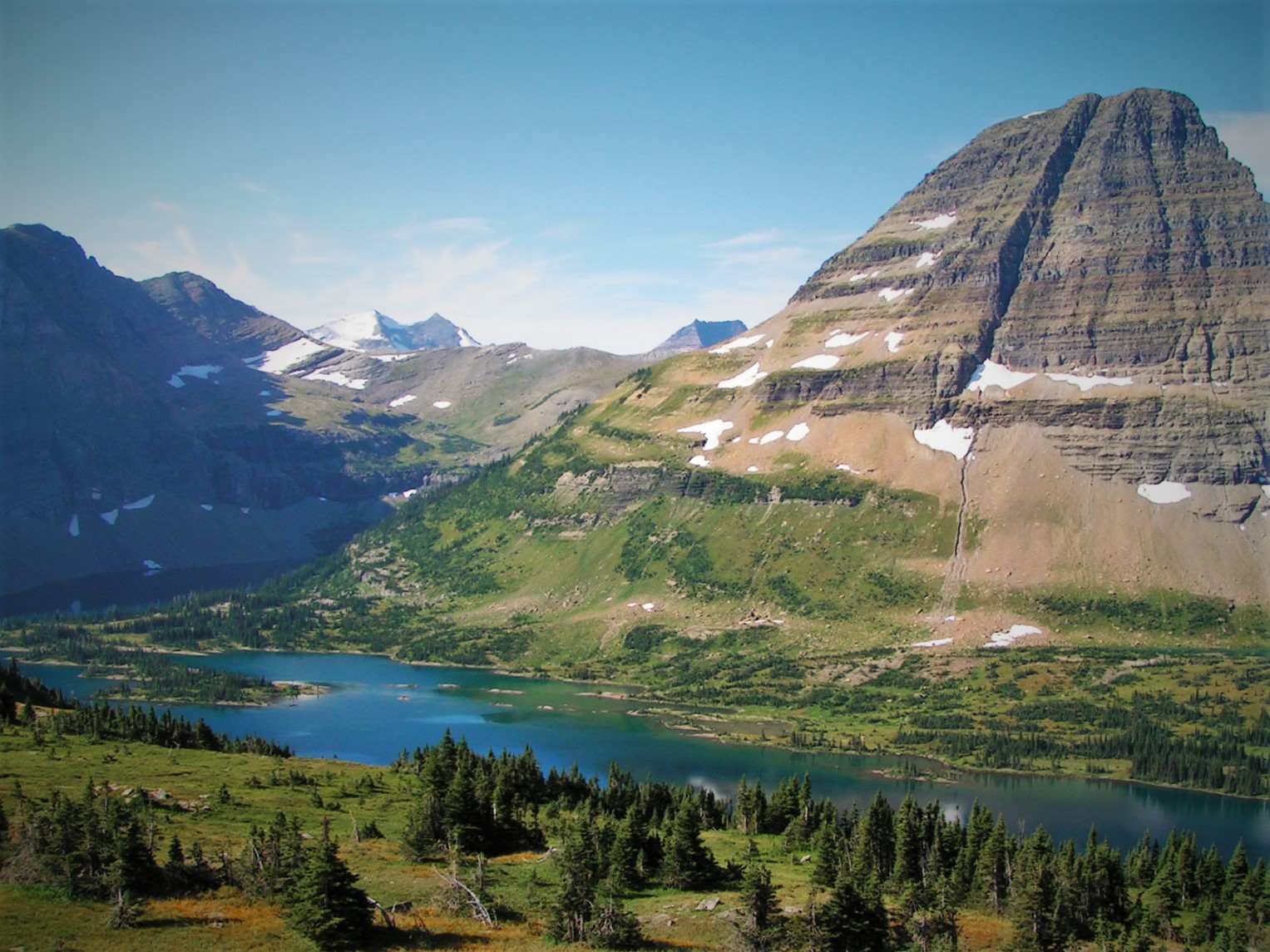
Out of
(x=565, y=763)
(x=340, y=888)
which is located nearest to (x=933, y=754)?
(x=565, y=763)

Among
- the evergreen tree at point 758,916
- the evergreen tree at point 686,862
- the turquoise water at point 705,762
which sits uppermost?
the evergreen tree at point 758,916

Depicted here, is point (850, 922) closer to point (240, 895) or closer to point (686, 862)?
point (686, 862)

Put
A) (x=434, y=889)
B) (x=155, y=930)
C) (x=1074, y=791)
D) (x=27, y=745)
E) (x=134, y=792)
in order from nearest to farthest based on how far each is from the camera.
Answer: (x=155, y=930)
(x=434, y=889)
(x=134, y=792)
(x=27, y=745)
(x=1074, y=791)

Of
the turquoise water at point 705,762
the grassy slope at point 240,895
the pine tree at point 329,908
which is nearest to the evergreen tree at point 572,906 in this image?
the grassy slope at point 240,895

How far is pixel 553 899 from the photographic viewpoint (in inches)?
2370

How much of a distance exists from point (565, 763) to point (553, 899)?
98079 mm

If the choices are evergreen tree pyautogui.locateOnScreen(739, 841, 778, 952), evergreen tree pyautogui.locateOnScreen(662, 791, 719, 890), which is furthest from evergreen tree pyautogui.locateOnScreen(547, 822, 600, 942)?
evergreen tree pyautogui.locateOnScreen(662, 791, 719, 890)

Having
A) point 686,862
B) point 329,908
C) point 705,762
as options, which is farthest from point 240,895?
point 705,762

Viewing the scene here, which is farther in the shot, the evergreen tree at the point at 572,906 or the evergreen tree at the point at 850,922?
the evergreen tree at the point at 850,922

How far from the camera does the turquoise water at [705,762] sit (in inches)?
5507

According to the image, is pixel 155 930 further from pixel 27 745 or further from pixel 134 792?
pixel 27 745

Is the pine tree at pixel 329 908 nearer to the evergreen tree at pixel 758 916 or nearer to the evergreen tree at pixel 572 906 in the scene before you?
the evergreen tree at pixel 572 906

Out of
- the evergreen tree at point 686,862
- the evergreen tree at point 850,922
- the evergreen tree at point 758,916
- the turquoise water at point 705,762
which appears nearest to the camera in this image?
the evergreen tree at point 758,916

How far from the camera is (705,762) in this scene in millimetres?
160875
